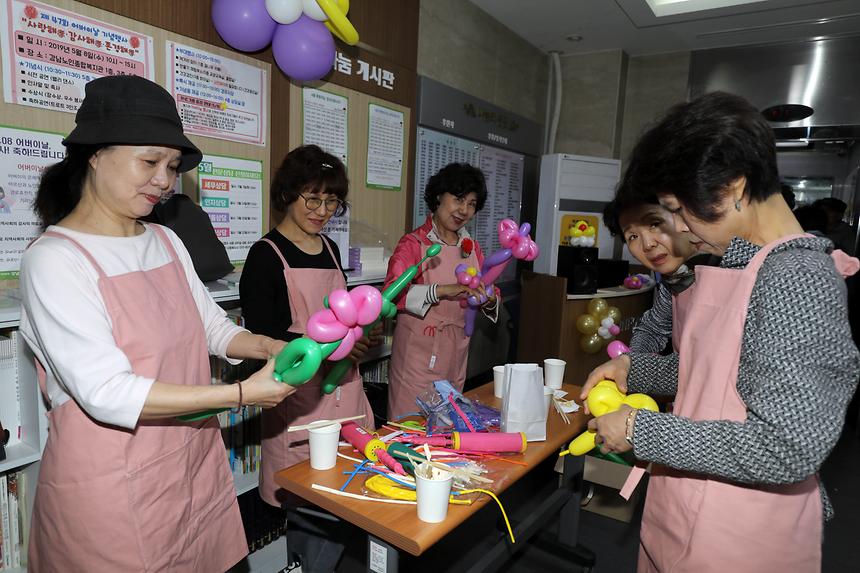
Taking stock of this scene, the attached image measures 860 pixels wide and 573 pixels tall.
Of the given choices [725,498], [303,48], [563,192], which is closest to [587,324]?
[563,192]

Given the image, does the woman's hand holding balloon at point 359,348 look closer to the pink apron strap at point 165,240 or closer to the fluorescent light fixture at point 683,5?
the pink apron strap at point 165,240

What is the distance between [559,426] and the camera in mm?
1809

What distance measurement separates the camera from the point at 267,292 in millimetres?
1896

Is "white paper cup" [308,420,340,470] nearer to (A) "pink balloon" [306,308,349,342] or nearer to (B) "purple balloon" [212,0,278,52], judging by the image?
(A) "pink balloon" [306,308,349,342]

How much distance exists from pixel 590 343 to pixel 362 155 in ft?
7.37

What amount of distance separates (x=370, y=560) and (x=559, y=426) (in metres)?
0.79

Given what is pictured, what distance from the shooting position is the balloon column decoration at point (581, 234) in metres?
4.38

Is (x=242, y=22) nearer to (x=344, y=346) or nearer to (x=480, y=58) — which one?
(x=344, y=346)

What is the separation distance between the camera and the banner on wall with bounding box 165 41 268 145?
7.16 ft

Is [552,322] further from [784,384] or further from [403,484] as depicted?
[784,384]

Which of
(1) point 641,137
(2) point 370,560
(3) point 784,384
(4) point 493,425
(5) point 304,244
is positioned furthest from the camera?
(5) point 304,244

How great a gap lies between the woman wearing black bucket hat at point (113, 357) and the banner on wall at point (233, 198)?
1.04m

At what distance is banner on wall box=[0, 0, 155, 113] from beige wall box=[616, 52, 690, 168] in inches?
169

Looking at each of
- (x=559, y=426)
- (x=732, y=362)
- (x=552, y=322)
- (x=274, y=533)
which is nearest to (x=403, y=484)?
(x=559, y=426)
